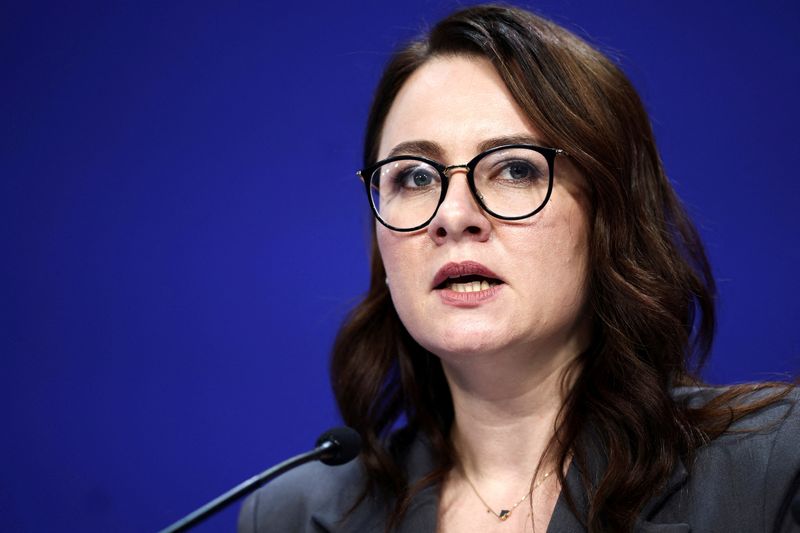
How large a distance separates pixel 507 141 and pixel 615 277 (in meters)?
0.30

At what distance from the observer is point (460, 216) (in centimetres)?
154

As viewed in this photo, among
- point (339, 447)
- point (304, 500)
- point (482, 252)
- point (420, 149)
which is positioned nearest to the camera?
point (339, 447)

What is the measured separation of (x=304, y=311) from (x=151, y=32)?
32.5 inches

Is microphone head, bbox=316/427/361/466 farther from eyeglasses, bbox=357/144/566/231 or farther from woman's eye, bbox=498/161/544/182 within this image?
woman's eye, bbox=498/161/544/182

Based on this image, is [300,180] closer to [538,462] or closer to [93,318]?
[93,318]

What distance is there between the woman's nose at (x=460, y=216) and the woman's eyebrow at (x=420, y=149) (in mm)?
66

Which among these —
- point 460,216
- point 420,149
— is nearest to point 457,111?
point 420,149

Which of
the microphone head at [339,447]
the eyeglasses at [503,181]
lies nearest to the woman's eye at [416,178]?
the eyeglasses at [503,181]

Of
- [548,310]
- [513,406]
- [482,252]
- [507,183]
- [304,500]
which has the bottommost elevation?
[304,500]

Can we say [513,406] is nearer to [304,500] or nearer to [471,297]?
[471,297]

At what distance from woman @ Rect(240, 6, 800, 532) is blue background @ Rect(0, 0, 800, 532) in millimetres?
590

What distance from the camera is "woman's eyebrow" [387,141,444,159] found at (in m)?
1.62

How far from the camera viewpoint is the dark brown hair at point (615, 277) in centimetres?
155

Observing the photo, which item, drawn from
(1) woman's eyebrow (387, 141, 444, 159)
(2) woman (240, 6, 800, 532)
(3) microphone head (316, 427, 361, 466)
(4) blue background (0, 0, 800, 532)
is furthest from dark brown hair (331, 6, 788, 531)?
(4) blue background (0, 0, 800, 532)
